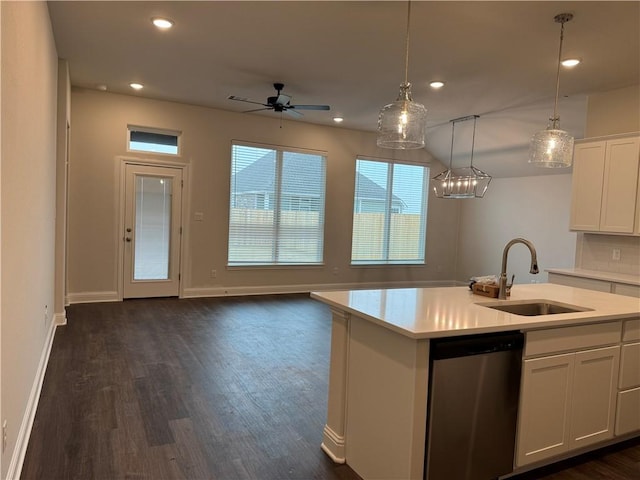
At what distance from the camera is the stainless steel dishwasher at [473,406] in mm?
1922

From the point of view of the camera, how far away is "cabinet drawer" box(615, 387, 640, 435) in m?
2.54

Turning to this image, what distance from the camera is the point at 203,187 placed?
21.7 feet

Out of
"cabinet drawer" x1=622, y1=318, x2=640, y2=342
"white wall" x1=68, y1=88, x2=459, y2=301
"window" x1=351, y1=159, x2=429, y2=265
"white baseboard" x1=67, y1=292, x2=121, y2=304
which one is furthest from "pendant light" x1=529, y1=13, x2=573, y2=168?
"white baseboard" x1=67, y1=292, x2=121, y2=304

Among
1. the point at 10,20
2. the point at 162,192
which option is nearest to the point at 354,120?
the point at 162,192

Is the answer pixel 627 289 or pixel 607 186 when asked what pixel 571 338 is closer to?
pixel 627 289

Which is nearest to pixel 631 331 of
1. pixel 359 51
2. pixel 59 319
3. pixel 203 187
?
pixel 359 51

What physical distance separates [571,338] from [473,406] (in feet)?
2.35

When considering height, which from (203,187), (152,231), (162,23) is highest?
(162,23)

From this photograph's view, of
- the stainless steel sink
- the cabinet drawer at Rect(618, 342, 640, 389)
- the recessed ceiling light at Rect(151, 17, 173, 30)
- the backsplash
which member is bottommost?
the cabinet drawer at Rect(618, 342, 640, 389)

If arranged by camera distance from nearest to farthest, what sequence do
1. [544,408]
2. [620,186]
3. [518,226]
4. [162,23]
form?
1. [544,408]
2. [162,23]
3. [620,186]
4. [518,226]

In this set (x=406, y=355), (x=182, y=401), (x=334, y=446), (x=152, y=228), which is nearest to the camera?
(x=406, y=355)

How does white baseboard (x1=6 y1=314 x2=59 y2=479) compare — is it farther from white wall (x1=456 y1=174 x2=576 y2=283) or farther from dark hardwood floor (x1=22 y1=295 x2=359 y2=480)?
white wall (x1=456 y1=174 x2=576 y2=283)

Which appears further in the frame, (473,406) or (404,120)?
(404,120)

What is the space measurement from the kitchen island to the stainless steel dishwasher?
0.05 m
